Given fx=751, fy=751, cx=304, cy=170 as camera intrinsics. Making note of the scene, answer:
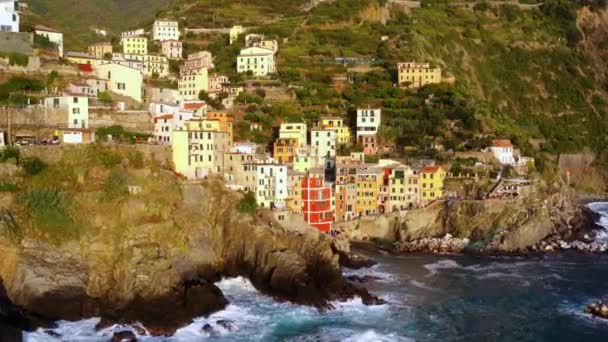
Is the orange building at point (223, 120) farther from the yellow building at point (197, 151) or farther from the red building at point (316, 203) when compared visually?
the red building at point (316, 203)

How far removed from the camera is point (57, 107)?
49.7 meters

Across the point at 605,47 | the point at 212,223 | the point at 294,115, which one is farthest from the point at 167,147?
the point at 605,47

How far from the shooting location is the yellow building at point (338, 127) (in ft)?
218

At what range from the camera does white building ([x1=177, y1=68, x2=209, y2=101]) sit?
231 feet

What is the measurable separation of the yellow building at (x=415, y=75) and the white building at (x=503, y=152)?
44.0ft

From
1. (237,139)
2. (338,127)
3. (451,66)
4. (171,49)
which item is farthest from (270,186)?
(451,66)

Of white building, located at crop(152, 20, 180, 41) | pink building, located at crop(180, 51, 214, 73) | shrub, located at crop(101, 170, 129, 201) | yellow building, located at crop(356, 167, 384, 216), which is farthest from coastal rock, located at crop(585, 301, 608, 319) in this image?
white building, located at crop(152, 20, 180, 41)

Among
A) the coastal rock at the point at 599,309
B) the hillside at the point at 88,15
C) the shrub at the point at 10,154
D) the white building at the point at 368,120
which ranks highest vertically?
the hillside at the point at 88,15

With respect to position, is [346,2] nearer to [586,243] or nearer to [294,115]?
[294,115]

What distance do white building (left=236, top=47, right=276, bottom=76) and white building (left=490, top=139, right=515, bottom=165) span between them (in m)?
24.8

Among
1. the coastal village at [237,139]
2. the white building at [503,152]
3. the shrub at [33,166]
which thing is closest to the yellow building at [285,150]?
the coastal village at [237,139]

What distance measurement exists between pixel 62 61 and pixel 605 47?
285ft

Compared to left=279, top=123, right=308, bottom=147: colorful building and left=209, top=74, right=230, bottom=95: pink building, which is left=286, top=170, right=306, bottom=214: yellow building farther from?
left=209, top=74, right=230, bottom=95: pink building

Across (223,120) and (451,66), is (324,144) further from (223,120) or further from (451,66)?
(451,66)
